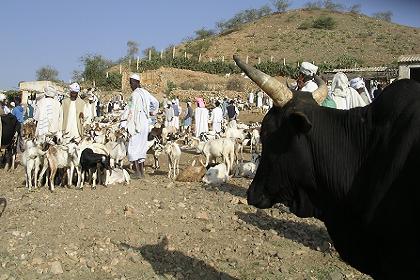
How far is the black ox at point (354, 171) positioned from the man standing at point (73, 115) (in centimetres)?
729

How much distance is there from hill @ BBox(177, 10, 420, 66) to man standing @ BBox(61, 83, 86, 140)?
145 feet

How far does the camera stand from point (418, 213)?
238cm

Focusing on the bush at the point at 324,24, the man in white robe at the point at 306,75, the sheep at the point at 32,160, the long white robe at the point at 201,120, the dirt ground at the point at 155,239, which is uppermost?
the bush at the point at 324,24

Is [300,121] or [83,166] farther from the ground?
[300,121]

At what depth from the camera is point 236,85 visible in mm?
45969

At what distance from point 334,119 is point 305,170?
339 millimetres

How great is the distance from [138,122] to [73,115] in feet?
4.28

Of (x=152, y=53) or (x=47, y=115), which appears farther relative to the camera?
(x=152, y=53)

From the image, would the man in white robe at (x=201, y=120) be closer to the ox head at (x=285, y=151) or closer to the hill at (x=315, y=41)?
the ox head at (x=285, y=151)

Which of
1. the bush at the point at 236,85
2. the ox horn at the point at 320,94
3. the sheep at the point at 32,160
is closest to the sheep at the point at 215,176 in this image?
the sheep at the point at 32,160

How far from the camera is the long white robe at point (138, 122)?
10117 millimetres

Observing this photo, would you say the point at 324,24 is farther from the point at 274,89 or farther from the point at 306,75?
the point at 274,89

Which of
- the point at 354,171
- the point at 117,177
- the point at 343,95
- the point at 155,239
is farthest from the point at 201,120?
the point at 354,171

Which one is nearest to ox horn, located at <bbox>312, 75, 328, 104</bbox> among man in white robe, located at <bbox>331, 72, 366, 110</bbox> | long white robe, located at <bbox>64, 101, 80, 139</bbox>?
man in white robe, located at <bbox>331, 72, 366, 110</bbox>
